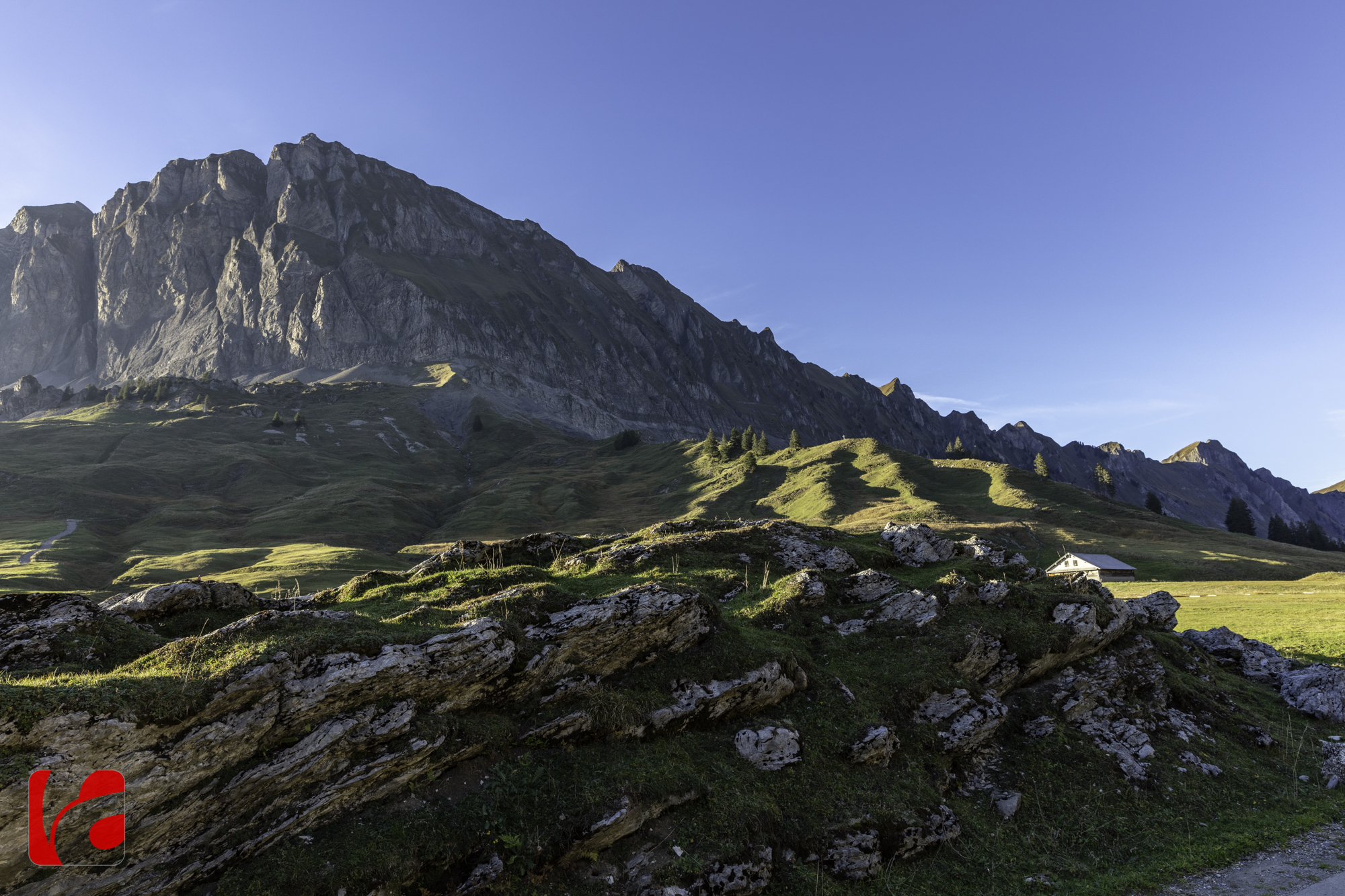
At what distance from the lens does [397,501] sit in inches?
5153

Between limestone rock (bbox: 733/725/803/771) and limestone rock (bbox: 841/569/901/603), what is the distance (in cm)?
Answer: 923

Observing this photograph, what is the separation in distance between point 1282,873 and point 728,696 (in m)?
14.4

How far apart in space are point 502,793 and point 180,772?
20.4 feet

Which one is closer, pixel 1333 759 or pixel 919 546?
pixel 1333 759

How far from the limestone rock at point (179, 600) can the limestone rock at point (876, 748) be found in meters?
19.5

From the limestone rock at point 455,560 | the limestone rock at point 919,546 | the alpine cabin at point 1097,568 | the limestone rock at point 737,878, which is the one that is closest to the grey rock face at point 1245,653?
the limestone rock at point 919,546

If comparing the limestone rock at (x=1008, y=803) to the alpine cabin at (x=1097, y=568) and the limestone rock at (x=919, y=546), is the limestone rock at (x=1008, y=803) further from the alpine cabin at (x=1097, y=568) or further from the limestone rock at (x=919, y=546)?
the alpine cabin at (x=1097, y=568)

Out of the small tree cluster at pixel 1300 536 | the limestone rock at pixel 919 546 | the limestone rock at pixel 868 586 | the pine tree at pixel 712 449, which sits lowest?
the small tree cluster at pixel 1300 536

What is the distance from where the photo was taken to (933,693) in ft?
63.9

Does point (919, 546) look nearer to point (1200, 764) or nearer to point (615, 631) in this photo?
point (1200, 764)

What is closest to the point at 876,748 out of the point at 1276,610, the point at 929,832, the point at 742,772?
the point at 929,832

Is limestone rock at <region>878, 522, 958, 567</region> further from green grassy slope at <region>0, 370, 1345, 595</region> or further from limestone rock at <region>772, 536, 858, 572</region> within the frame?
green grassy slope at <region>0, 370, 1345, 595</region>

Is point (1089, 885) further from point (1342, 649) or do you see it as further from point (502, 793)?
point (1342, 649)

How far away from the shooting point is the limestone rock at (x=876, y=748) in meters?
16.8
